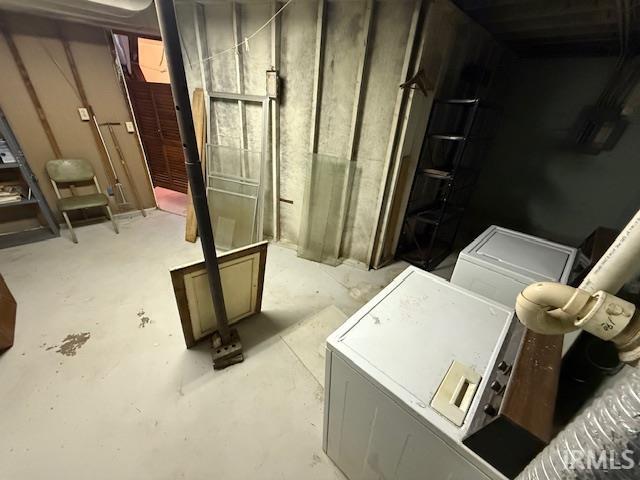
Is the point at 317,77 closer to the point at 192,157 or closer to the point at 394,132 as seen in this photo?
the point at 394,132

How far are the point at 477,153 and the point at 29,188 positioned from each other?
565 centimetres

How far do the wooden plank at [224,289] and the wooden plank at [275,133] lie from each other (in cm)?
129

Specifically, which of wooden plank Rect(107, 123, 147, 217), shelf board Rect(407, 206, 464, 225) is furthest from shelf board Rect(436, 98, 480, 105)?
wooden plank Rect(107, 123, 147, 217)

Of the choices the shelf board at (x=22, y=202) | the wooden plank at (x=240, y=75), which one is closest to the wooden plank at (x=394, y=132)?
the wooden plank at (x=240, y=75)

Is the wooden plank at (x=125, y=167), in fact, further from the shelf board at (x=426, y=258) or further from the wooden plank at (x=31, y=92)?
the shelf board at (x=426, y=258)

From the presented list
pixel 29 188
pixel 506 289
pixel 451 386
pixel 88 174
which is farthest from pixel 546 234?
pixel 29 188

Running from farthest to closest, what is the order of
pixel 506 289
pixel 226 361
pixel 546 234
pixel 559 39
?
pixel 546 234
pixel 559 39
pixel 226 361
pixel 506 289

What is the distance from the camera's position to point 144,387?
5.16 feet

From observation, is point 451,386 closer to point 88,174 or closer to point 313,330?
point 313,330

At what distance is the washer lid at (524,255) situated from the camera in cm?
132

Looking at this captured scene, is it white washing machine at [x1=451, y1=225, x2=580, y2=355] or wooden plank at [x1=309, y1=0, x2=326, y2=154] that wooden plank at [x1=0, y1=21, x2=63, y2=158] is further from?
white washing machine at [x1=451, y1=225, x2=580, y2=355]

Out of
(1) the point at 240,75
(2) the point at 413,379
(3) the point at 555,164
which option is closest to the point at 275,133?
(1) the point at 240,75

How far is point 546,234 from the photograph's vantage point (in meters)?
3.48

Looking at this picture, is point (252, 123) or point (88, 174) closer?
point (252, 123)
